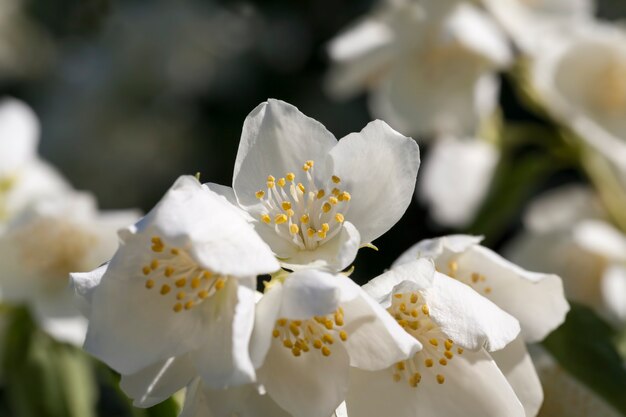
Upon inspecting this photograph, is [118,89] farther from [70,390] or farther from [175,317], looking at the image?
[175,317]

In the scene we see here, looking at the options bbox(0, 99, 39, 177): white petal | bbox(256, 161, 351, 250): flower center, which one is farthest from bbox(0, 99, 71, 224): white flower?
bbox(256, 161, 351, 250): flower center

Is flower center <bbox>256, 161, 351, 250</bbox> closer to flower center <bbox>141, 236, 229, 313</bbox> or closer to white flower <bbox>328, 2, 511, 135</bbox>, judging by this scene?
flower center <bbox>141, 236, 229, 313</bbox>

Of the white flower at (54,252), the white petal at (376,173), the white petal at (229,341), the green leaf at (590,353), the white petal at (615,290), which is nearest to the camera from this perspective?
the white petal at (229,341)

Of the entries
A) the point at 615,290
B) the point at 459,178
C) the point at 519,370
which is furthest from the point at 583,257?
the point at 519,370

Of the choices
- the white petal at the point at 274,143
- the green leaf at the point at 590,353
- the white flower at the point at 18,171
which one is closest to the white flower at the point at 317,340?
the white petal at the point at 274,143

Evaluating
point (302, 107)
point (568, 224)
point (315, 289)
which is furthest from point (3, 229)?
point (302, 107)

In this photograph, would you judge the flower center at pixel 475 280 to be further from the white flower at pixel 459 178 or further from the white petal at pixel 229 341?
the white flower at pixel 459 178
